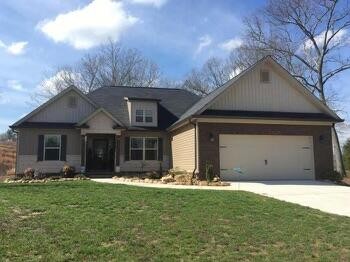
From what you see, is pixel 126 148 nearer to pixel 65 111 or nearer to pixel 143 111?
pixel 143 111

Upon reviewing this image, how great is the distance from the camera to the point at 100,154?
2619 cm

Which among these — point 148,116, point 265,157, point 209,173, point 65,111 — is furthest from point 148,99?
point 265,157

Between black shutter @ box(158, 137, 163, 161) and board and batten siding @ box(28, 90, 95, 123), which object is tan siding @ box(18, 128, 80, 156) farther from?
black shutter @ box(158, 137, 163, 161)

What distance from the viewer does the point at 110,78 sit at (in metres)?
47.5

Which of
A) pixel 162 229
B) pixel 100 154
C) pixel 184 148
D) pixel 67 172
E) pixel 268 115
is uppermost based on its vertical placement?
pixel 268 115

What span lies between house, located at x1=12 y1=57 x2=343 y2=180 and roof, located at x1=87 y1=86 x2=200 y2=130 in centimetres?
14

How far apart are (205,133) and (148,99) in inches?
279

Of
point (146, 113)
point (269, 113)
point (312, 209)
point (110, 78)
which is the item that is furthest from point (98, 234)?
point (110, 78)

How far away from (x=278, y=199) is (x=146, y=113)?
1434 centimetres

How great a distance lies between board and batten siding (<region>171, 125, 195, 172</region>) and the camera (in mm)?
21547

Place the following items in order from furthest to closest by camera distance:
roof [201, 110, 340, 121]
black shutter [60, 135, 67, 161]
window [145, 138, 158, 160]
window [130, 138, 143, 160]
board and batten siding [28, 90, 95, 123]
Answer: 1. window [145, 138, 158, 160]
2. window [130, 138, 143, 160]
3. board and batten siding [28, 90, 95, 123]
4. black shutter [60, 135, 67, 161]
5. roof [201, 110, 340, 121]

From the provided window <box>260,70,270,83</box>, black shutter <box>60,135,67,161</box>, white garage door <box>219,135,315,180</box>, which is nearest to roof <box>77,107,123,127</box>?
black shutter <box>60,135,67,161</box>

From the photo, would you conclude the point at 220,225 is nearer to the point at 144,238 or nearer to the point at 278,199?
the point at 144,238

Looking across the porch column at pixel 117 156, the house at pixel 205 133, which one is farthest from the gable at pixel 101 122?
the porch column at pixel 117 156
